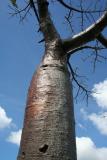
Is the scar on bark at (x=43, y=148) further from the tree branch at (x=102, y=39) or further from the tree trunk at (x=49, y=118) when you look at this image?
the tree branch at (x=102, y=39)

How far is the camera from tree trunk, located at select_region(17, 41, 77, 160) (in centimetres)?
242

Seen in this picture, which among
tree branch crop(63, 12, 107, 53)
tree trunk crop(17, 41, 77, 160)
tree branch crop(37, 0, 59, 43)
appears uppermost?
tree branch crop(37, 0, 59, 43)

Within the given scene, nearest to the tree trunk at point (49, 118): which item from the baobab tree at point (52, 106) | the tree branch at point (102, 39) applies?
the baobab tree at point (52, 106)

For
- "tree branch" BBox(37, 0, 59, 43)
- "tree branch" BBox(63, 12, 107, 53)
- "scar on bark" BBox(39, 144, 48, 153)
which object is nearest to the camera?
"scar on bark" BBox(39, 144, 48, 153)

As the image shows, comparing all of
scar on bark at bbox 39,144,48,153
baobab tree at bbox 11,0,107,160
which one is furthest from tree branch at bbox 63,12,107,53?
scar on bark at bbox 39,144,48,153

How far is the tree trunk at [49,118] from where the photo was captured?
2424 millimetres

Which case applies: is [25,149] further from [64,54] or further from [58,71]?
[64,54]

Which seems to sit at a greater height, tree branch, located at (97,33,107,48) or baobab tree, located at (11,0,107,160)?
tree branch, located at (97,33,107,48)

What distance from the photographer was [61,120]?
102 inches

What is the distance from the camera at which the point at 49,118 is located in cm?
258

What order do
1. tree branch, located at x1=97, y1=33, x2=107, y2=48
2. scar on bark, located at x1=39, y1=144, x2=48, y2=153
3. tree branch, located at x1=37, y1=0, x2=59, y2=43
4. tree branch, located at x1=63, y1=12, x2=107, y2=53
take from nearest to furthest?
scar on bark, located at x1=39, y1=144, x2=48, y2=153 < tree branch, located at x1=63, y1=12, x2=107, y2=53 < tree branch, located at x1=37, y1=0, x2=59, y2=43 < tree branch, located at x1=97, y1=33, x2=107, y2=48

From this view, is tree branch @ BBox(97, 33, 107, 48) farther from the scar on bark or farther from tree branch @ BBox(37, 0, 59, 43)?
the scar on bark

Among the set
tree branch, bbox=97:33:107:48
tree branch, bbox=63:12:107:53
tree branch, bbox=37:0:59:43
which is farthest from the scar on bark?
Answer: tree branch, bbox=97:33:107:48

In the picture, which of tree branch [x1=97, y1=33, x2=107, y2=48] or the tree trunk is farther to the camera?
tree branch [x1=97, y1=33, x2=107, y2=48]
